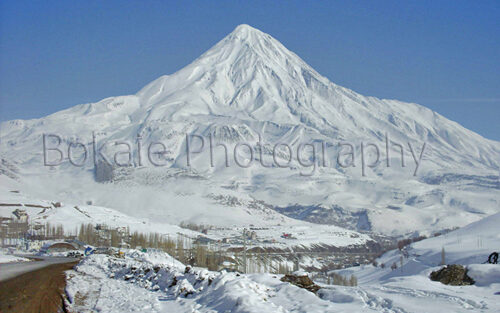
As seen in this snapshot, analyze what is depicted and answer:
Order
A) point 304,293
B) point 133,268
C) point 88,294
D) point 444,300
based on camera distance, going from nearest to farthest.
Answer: point 444,300
point 304,293
point 88,294
point 133,268

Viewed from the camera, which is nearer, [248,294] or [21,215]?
[248,294]

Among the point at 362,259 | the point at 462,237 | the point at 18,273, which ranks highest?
the point at 18,273

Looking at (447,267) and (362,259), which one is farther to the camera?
(362,259)

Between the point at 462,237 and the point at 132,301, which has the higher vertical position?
the point at 132,301

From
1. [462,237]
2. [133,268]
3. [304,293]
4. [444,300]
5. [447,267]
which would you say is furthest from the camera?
[462,237]

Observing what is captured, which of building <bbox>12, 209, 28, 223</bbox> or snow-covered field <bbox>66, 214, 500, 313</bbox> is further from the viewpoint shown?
building <bbox>12, 209, 28, 223</bbox>

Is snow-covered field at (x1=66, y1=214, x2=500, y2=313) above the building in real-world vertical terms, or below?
above

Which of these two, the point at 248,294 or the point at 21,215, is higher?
the point at 248,294

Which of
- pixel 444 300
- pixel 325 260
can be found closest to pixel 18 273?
pixel 444 300

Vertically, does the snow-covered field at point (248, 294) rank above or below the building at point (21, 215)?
above

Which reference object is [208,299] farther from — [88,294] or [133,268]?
[133,268]

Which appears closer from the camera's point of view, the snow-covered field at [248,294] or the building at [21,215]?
the snow-covered field at [248,294]
